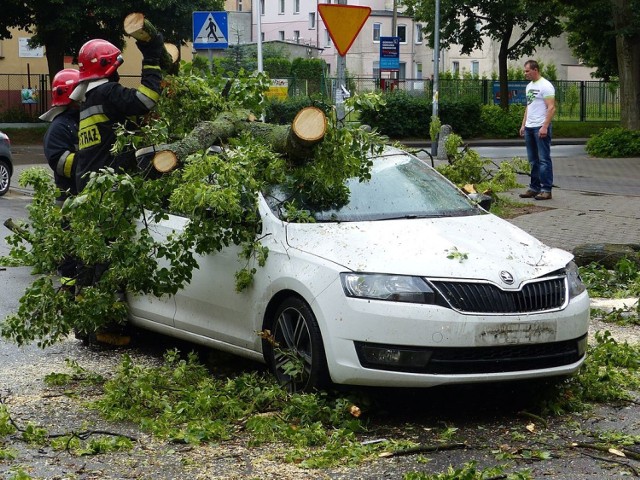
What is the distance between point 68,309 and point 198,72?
1.97m

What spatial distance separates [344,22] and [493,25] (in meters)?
38.8

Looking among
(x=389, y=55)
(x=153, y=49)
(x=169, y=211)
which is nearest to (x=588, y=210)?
(x=153, y=49)

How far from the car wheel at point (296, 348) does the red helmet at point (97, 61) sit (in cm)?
276

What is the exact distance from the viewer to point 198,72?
330 inches

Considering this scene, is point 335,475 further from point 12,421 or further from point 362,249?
point 12,421

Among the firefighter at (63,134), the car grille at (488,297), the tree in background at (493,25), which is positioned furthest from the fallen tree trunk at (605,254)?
the tree in background at (493,25)

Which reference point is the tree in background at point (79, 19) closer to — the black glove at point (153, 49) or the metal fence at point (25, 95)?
the metal fence at point (25, 95)

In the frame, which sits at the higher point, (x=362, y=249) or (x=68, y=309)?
(x=362, y=249)

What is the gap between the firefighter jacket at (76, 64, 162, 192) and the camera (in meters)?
8.20

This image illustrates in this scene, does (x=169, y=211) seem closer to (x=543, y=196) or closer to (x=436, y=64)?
(x=543, y=196)

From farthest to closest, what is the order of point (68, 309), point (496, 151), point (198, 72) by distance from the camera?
1. point (496, 151)
2. point (198, 72)
3. point (68, 309)

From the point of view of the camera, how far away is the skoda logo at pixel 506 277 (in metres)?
6.02

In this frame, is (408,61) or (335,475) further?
(408,61)

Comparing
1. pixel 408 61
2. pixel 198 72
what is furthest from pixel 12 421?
pixel 408 61
